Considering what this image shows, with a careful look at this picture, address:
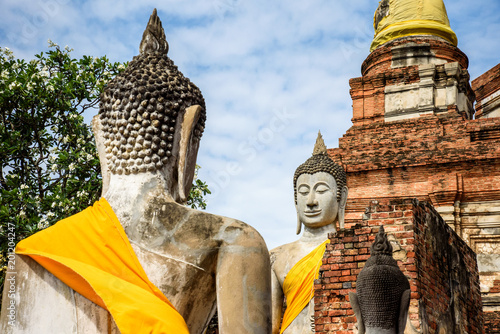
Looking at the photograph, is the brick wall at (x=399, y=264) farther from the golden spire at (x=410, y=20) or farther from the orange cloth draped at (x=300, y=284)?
the golden spire at (x=410, y=20)

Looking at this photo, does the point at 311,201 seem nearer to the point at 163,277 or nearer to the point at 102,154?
the point at 102,154

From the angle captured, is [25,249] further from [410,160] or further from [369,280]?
[410,160]

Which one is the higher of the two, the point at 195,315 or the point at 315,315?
the point at 315,315

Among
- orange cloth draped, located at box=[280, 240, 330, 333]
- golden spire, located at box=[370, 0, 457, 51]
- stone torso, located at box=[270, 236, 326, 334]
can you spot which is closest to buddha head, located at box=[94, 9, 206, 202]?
stone torso, located at box=[270, 236, 326, 334]

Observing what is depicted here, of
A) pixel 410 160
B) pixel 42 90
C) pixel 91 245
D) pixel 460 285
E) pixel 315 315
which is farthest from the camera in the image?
pixel 410 160

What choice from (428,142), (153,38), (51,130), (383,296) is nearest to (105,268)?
(153,38)

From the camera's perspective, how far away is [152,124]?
106 inches

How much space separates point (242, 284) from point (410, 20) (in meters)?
16.7

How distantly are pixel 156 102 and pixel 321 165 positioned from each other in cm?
469

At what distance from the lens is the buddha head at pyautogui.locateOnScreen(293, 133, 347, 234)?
7.00 meters

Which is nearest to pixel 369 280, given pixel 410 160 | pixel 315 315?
pixel 315 315

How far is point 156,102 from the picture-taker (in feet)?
8.89

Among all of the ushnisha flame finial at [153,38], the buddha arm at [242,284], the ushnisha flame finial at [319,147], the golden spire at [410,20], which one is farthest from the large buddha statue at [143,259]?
the golden spire at [410,20]

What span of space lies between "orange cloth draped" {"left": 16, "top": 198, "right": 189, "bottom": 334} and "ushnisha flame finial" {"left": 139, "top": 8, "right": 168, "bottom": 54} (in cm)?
74
